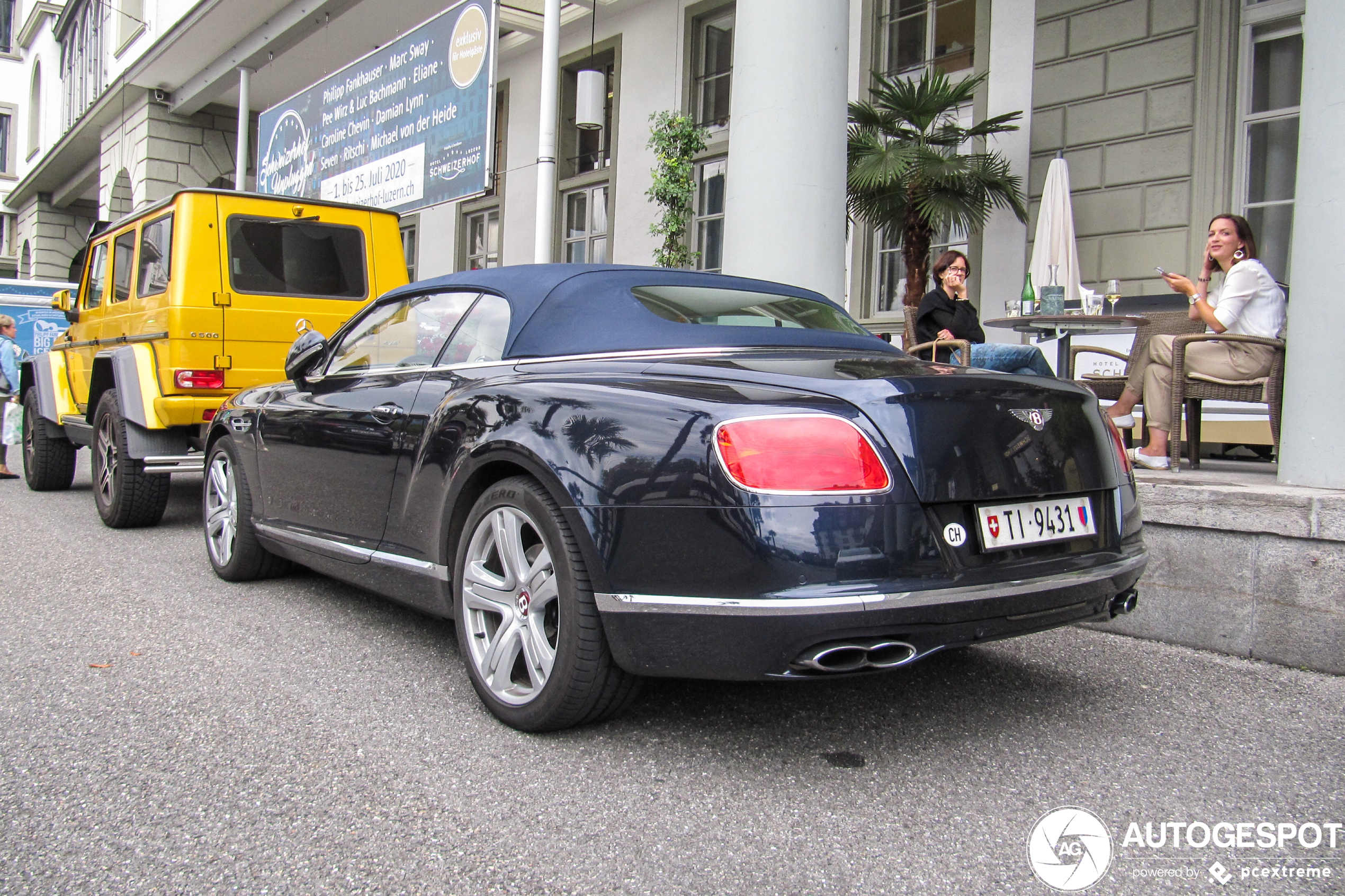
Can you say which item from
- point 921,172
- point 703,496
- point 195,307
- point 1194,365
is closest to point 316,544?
point 703,496

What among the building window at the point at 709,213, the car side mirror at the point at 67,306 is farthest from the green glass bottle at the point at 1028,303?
the car side mirror at the point at 67,306

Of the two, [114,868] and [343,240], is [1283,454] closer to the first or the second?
[114,868]

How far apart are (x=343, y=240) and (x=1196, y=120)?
6.52m

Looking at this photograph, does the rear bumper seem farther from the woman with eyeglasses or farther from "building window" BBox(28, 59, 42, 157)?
"building window" BBox(28, 59, 42, 157)

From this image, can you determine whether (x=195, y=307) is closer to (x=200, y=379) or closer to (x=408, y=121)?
(x=200, y=379)

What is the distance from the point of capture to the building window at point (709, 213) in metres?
12.7

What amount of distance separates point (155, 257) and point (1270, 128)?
810 centimetres

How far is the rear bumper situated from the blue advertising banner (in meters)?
16.5

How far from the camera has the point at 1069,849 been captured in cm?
207

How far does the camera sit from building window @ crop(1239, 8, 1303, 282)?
7.79 m

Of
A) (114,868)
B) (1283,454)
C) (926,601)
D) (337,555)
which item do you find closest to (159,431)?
(337,555)

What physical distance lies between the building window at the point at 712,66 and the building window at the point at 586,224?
2.04 meters

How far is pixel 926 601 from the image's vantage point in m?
2.20

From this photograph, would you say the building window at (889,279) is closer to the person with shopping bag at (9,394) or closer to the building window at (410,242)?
the person with shopping bag at (9,394)
